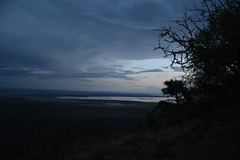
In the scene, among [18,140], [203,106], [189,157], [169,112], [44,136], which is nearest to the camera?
[189,157]

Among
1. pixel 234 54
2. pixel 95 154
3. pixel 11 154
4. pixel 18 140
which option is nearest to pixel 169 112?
pixel 95 154

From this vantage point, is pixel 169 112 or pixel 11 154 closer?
pixel 169 112

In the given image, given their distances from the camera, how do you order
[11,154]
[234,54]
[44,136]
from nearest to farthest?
[234,54] → [44,136] → [11,154]

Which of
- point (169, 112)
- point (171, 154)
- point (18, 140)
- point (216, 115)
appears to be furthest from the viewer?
point (18, 140)

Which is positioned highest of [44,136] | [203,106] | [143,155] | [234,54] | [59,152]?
[234,54]

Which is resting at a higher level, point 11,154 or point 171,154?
point 171,154

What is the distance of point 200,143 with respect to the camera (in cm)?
782

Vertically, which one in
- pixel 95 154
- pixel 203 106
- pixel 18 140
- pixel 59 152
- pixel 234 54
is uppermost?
pixel 234 54

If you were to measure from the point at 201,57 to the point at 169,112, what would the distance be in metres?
15.5

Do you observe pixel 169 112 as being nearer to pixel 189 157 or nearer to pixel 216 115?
pixel 216 115

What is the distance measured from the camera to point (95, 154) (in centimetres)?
816

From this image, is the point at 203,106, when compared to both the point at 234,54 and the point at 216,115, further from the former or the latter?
the point at 234,54

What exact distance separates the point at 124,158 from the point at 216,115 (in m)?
12.0

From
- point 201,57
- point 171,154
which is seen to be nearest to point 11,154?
point 171,154
